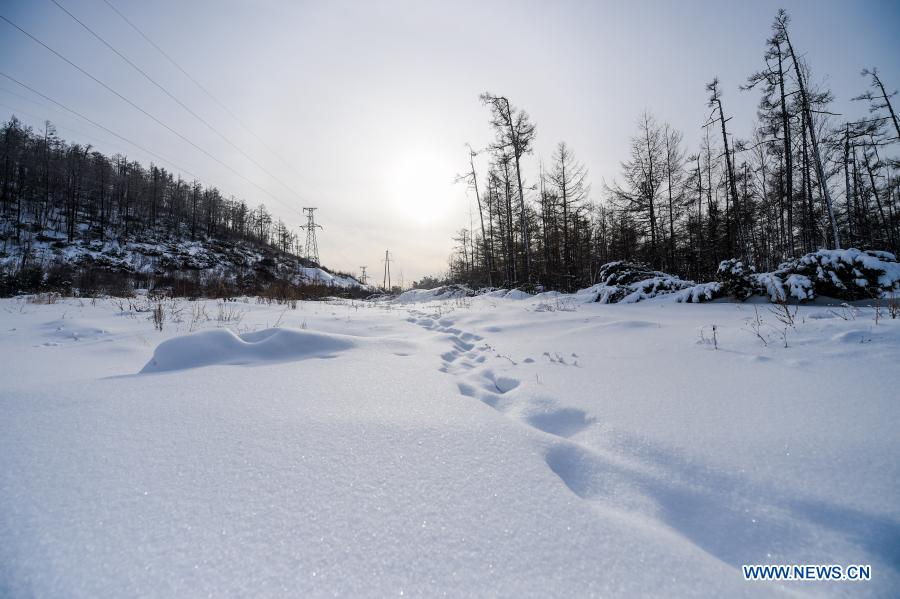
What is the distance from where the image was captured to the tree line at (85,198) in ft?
117

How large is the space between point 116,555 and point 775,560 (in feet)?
4.41

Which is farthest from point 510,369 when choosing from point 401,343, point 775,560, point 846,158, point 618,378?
point 846,158

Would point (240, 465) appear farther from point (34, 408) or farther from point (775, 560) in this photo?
point (775, 560)

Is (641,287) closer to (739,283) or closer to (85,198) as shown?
(739,283)

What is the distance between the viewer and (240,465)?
2.98 ft

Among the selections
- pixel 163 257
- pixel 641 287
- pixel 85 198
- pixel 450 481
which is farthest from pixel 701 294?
pixel 85 198

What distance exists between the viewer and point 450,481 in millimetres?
885

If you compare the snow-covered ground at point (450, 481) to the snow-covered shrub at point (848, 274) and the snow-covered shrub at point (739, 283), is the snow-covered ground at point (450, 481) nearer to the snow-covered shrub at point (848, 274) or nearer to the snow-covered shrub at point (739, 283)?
the snow-covered shrub at point (739, 283)

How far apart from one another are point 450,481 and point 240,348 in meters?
2.08

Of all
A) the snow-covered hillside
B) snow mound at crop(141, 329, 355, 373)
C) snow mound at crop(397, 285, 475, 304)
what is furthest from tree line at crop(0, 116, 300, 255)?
snow mound at crop(141, 329, 355, 373)

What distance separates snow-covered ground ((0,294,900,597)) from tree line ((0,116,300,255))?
158ft

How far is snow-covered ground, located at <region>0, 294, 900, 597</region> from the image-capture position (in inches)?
23.4

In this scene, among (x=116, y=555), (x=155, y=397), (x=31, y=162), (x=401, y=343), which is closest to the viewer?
(x=116, y=555)

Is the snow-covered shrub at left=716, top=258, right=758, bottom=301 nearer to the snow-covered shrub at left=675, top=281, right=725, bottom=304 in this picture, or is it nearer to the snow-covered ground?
the snow-covered shrub at left=675, top=281, right=725, bottom=304
